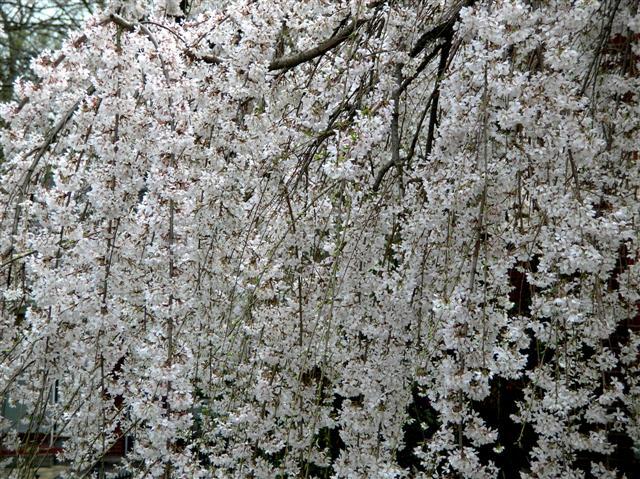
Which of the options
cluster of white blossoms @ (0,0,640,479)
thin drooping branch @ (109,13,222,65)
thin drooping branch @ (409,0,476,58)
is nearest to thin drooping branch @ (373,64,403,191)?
cluster of white blossoms @ (0,0,640,479)

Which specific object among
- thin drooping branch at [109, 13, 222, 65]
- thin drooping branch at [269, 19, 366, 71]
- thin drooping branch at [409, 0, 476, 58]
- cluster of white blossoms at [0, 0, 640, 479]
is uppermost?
thin drooping branch at [409, 0, 476, 58]

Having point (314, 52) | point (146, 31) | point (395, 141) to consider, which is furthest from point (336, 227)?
point (146, 31)

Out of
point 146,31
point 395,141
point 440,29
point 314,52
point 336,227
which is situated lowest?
point 336,227

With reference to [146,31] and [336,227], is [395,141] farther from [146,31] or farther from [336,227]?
[146,31]

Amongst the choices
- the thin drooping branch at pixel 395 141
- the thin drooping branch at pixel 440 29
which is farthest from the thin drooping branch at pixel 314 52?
the thin drooping branch at pixel 395 141

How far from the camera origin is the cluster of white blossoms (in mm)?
2037

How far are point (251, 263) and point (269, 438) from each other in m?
0.70

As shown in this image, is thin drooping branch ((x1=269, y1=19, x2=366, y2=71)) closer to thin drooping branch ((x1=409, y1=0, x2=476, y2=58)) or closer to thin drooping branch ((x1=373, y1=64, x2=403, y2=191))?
thin drooping branch ((x1=409, y1=0, x2=476, y2=58))

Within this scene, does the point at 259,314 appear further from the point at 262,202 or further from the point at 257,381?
the point at 262,202

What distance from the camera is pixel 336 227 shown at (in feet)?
8.49

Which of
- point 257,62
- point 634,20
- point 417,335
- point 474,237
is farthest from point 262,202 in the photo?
point 634,20

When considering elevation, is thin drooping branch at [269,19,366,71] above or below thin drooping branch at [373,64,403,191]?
above

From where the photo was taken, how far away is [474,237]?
2094mm

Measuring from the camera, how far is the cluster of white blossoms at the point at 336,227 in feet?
6.68
